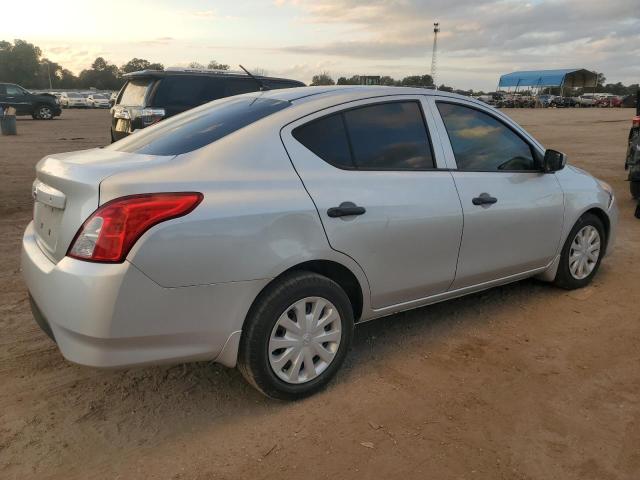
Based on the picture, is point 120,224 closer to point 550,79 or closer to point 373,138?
point 373,138

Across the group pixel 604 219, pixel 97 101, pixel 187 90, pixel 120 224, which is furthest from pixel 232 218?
pixel 97 101

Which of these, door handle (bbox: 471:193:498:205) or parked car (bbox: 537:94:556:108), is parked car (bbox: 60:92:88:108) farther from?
door handle (bbox: 471:193:498:205)

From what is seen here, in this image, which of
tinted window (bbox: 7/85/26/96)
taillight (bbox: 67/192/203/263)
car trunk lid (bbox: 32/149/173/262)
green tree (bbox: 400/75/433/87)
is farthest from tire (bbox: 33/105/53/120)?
taillight (bbox: 67/192/203/263)

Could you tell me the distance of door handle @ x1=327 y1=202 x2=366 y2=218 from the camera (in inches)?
116

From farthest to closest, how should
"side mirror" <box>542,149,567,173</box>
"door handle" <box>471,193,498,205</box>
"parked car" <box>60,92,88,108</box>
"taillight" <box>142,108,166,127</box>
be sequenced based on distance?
"parked car" <box>60,92,88,108</box>
"taillight" <box>142,108,166,127</box>
"side mirror" <box>542,149,567,173</box>
"door handle" <box>471,193,498,205</box>

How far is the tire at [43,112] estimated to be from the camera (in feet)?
94.1

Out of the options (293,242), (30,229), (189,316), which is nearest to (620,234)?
(293,242)

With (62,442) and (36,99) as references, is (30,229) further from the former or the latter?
(36,99)

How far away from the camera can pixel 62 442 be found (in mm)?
2668

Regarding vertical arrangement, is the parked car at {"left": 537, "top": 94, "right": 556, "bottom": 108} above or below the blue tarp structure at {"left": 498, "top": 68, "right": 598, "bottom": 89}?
below

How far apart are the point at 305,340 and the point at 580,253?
2825 millimetres

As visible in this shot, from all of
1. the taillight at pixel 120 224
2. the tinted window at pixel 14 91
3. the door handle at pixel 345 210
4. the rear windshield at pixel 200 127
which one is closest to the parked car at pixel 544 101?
the tinted window at pixel 14 91

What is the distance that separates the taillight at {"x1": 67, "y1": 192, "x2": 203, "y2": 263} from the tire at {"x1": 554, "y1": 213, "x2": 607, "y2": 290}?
3.29m

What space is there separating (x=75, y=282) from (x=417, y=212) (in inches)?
75.0
